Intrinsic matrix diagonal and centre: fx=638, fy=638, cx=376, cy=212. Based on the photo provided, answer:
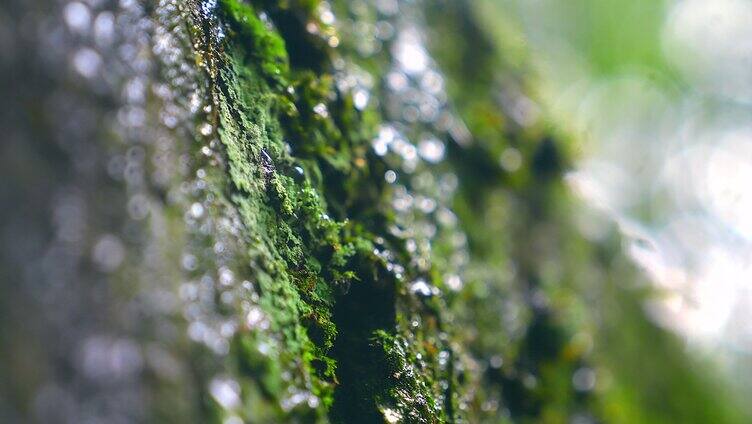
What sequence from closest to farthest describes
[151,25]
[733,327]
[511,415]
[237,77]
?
[151,25] → [237,77] → [511,415] → [733,327]

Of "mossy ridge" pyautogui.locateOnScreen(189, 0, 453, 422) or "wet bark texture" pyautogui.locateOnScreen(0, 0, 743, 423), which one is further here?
"mossy ridge" pyautogui.locateOnScreen(189, 0, 453, 422)

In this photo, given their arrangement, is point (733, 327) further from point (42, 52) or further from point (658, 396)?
point (42, 52)

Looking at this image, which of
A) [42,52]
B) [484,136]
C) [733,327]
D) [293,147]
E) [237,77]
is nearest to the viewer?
[42,52]

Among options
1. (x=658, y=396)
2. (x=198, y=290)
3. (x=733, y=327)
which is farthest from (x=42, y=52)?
(x=733, y=327)

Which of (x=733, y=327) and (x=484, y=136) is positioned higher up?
(x=733, y=327)

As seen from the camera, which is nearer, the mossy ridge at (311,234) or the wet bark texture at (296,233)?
the wet bark texture at (296,233)

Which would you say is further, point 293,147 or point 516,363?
point 516,363

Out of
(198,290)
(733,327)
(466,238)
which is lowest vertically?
(198,290)

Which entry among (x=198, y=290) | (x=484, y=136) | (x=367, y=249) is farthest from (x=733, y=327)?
(x=198, y=290)
